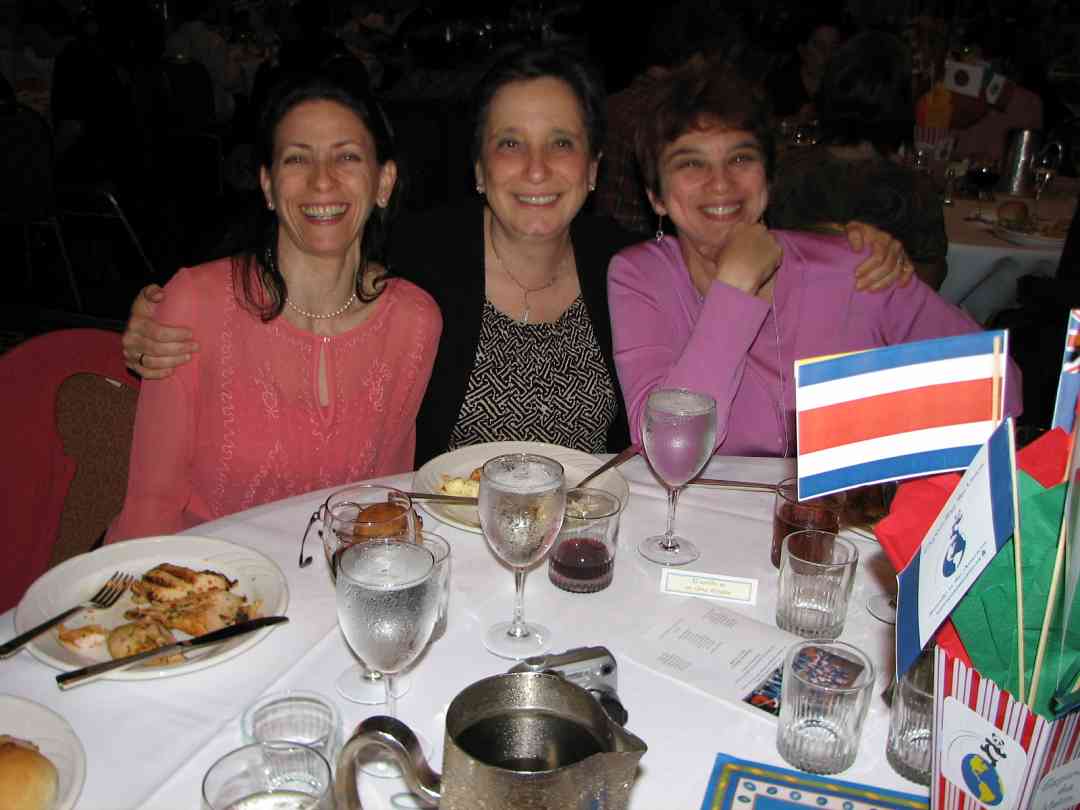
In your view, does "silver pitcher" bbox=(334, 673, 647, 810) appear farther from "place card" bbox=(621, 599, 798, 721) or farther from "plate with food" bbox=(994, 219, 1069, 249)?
"plate with food" bbox=(994, 219, 1069, 249)

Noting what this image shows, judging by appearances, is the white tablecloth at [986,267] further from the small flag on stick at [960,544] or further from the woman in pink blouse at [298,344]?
the small flag on stick at [960,544]

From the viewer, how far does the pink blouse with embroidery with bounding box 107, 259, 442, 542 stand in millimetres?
1935

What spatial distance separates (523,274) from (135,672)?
1.54 meters

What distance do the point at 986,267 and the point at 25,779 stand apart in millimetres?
4041

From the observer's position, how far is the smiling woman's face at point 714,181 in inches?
89.0

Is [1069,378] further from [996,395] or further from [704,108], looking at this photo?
[704,108]

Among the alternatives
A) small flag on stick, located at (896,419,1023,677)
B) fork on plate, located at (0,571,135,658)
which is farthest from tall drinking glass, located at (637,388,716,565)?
fork on plate, located at (0,571,135,658)

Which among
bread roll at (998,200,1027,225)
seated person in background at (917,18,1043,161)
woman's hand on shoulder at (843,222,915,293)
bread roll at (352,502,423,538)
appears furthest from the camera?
seated person in background at (917,18,1043,161)

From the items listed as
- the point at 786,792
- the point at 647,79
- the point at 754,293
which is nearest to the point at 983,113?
the point at 647,79

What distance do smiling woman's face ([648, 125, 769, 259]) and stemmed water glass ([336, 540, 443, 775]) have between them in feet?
4.73

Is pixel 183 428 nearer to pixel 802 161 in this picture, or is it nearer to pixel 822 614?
pixel 822 614

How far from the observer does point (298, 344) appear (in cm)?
211

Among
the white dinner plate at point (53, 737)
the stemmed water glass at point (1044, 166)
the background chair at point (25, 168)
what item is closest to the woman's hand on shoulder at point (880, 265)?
the white dinner plate at point (53, 737)

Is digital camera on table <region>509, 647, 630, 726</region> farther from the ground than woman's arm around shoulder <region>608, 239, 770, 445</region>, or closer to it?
closer to it
